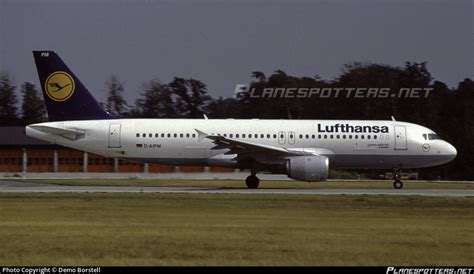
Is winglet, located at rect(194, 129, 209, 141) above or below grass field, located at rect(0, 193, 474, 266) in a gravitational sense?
above

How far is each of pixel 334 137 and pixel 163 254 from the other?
23830 millimetres

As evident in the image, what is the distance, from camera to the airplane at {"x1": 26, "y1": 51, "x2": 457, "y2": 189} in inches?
1494

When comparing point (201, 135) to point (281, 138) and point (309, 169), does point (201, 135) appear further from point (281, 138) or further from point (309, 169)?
point (309, 169)

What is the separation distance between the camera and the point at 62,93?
1532 inches

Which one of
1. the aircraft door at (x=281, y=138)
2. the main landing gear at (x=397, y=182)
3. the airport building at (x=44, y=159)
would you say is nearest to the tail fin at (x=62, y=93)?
the aircraft door at (x=281, y=138)

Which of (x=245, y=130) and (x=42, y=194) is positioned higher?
(x=245, y=130)

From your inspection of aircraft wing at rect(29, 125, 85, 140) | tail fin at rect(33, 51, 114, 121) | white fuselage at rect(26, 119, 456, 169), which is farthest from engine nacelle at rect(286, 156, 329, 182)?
aircraft wing at rect(29, 125, 85, 140)

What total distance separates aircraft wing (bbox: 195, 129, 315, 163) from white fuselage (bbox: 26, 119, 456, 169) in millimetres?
383

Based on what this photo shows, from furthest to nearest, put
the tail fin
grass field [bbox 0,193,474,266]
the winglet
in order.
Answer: the tail fin < the winglet < grass field [bbox 0,193,474,266]

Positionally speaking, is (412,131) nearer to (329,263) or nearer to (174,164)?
(174,164)

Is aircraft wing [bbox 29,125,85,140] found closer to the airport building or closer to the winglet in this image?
the winglet

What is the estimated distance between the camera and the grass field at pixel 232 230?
15297mm

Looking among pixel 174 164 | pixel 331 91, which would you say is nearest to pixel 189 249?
pixel 174 164

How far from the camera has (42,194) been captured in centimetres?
3073
